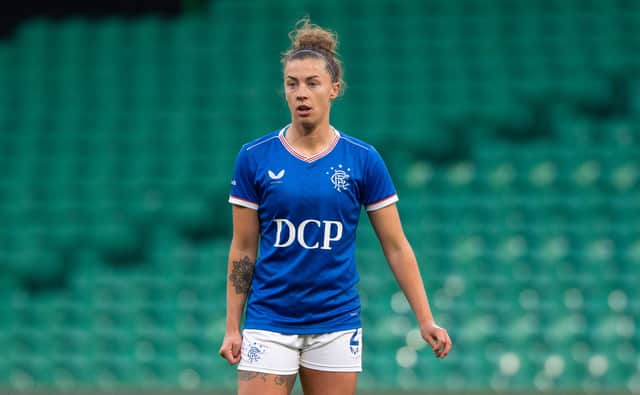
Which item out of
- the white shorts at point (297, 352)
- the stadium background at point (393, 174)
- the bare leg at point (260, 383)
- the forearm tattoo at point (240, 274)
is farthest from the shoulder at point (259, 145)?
the stadium background at point (393, 174)

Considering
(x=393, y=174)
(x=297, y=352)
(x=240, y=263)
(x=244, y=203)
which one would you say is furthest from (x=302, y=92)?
(x=393, y=174)

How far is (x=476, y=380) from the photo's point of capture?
7.26 meters

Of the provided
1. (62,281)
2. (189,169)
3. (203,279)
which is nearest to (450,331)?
(203,279)

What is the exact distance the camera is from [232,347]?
3000 mm

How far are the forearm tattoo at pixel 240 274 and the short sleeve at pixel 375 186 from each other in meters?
0.43

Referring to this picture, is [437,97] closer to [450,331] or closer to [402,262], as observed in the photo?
[450,331]

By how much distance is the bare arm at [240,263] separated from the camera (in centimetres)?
303

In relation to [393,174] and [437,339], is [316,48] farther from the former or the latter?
[393,174]

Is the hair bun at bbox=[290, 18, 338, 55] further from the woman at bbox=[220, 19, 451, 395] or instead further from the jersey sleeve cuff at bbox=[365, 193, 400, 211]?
the jersey sleeve cuff at bbox=[365, 193, 400, 211]

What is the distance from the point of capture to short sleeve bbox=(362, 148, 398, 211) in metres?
3.06

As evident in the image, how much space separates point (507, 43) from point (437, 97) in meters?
0.87

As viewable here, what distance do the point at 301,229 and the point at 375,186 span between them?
11.6 inches

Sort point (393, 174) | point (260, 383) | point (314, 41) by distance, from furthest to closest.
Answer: point (393, 174) → point (314, 41) → point (260, 383)

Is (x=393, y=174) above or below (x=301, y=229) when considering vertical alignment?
above
